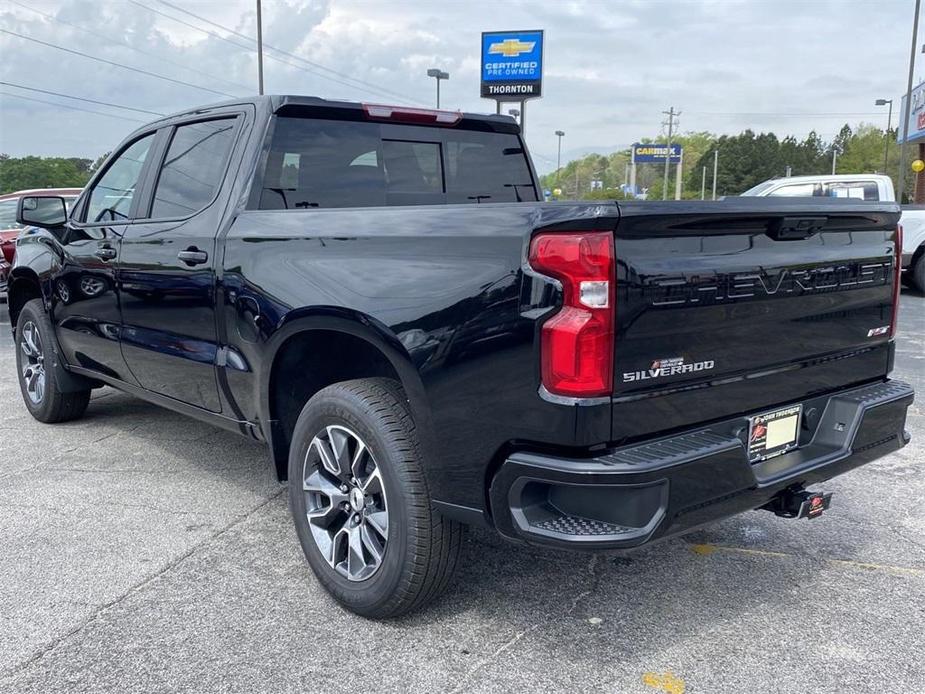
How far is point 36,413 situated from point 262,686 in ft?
12.7

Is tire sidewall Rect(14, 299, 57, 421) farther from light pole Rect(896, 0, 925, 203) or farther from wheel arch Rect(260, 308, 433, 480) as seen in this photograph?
light pole Rect(896, 0, 925, 203)

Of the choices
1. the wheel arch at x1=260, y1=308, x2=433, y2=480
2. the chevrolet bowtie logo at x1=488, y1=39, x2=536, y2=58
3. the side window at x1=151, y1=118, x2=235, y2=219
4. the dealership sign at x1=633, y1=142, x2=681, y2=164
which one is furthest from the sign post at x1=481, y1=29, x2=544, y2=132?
the dealership sign at x1=633, y1=142, x2=681, y2=164

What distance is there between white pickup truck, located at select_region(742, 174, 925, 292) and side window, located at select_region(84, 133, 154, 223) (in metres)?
9.12

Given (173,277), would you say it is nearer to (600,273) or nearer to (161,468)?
(161,468)

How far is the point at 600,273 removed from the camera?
2.27 meters

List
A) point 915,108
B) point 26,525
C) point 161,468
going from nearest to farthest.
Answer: point 26,525 → point 161,468 → point 915,108

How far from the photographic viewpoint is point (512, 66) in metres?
29.1

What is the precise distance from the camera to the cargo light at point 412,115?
13.2 ft

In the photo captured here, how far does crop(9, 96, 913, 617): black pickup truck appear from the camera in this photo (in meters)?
2.32

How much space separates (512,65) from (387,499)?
2846cm

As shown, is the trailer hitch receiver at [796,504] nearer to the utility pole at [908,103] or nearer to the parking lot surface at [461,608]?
the parking lot surface at [461,608]

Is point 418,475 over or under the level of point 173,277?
under

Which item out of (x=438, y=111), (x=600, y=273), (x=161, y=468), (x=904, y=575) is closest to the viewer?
(x=600, y=273)

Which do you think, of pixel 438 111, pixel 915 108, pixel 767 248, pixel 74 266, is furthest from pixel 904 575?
pixel 915 108
